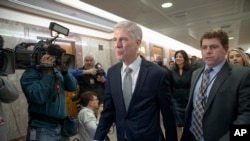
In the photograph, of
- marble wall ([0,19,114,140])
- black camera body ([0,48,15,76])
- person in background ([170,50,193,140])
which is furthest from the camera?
marble wall ([0,19,114,140])

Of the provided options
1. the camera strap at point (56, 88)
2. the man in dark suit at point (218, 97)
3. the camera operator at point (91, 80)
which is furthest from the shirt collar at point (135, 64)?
the camera operator at point (91, 80)

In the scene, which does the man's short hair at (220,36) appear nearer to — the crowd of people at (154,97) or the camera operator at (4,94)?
the crowd of people at (154,97)

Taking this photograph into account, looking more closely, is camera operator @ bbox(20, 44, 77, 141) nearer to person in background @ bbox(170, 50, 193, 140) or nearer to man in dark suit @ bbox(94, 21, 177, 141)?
man in dark suit @ bbox(94, 21, 177, 141)

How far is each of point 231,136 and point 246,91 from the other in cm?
28

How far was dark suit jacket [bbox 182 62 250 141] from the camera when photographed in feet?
4.10

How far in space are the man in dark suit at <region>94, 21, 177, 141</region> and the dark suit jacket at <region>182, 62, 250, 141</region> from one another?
0.77 feet

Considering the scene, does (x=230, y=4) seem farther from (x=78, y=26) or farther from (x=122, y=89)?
(x=122, y=89)

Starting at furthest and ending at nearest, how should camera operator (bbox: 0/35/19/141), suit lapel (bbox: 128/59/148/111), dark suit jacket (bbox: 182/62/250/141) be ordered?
camera operator (bbox: 0/35/19/141)
suit lapel (bbox: 128/59/148/111)
dark suit jacket (bbox: 182/62/250/141)

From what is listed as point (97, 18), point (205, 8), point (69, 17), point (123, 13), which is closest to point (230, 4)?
point (205, 8)

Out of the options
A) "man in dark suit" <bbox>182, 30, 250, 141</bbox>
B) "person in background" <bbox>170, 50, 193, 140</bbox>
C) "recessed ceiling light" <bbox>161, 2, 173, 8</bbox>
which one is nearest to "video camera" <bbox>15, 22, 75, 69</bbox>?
"man in dark suit" <bbox>182, 30, 250, 141</bbox>

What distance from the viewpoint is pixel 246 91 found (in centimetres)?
125

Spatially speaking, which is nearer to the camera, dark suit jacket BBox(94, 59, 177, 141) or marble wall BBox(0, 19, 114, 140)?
dark suit jacket BBox(94, 59, 177, 141)

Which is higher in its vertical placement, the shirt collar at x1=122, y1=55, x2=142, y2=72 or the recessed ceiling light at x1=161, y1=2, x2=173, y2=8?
the recessed ceiling light at x1=161, y1=2, x2=173, y2=8

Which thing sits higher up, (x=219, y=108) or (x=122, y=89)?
(x=122, y=89)
